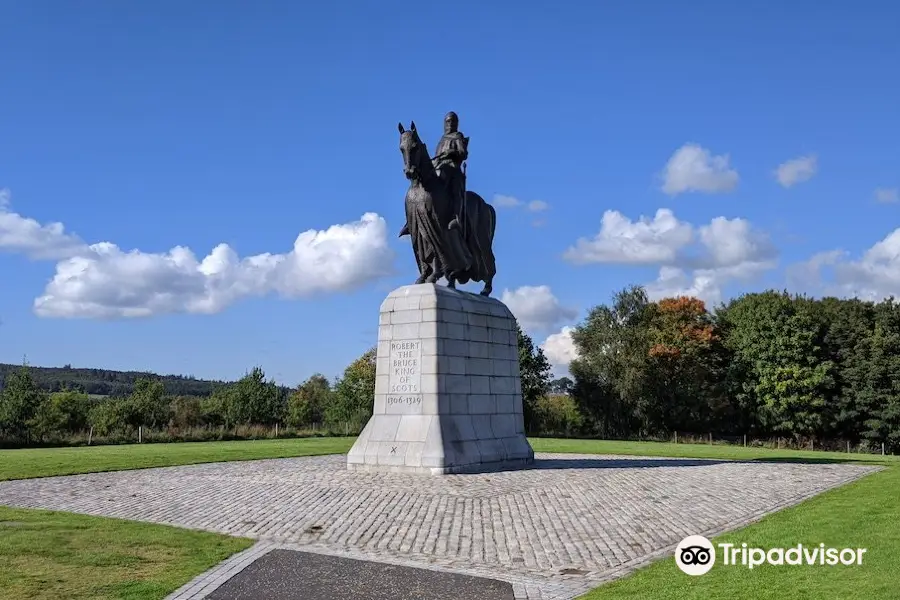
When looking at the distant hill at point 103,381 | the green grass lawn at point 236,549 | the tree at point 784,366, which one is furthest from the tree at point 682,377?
the distant hill at point 103,381

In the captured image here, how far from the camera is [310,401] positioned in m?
99.6

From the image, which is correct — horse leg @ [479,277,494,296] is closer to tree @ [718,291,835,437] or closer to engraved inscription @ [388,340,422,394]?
engraved inscription @ [388,340,422,394]

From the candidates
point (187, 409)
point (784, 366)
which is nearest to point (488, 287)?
point (784, 366)

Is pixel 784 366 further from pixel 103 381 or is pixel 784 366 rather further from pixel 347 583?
pixel 103 381

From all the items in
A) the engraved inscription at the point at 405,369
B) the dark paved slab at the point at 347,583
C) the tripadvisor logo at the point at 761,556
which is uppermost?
the engraved inscription at the point at 405,369

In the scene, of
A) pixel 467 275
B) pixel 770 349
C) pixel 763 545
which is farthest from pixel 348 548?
pixel 770 349

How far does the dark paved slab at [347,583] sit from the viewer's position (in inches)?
302

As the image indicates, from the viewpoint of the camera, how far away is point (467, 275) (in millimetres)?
21812

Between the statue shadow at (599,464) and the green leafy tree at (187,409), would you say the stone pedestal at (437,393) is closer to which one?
the statue shadow at (599,464)

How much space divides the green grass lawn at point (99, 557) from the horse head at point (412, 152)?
10.8m

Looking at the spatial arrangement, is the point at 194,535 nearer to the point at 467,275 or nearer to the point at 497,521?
the point at 497,521

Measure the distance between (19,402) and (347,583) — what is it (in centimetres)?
4827

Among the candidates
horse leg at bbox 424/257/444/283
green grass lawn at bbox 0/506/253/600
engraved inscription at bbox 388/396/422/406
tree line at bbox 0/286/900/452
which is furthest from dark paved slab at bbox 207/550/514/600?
tree line at bbox 0/286/900/452

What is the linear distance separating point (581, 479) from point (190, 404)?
7220 cm
